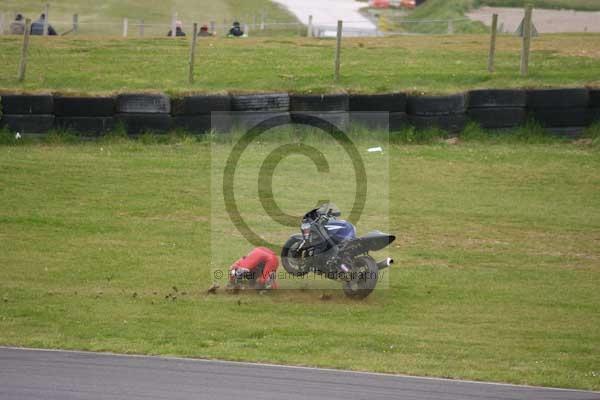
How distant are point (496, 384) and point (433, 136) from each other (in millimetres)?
9854

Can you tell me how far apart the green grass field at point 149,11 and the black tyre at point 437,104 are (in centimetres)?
2296

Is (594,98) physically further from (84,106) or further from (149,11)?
(149,11)

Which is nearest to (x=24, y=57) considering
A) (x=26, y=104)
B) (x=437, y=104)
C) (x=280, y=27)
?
(x=26, y=104)

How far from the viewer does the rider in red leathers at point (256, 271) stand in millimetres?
10570

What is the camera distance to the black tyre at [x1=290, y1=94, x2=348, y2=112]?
56.1ft

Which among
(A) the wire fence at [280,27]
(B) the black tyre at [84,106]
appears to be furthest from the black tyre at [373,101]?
(A) the wire fence at [280,27]

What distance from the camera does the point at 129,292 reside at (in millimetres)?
10555

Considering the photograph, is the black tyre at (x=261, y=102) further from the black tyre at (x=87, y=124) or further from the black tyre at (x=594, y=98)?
the black tyre at (x=594, y=98)

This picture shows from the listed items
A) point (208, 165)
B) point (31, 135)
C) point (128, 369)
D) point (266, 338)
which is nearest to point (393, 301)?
point (266, 338)

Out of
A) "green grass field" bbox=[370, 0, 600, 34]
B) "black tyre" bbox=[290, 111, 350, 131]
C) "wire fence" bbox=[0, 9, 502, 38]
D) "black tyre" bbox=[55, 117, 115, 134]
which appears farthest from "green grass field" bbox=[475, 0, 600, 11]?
"black tyre" bbox=[55, 117, 115, 134]

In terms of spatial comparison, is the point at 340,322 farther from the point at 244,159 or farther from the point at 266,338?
the point at 244,159

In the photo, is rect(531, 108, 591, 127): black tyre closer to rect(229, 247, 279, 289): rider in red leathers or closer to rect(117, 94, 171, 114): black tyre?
rect(117, 94, 171, 114): black tyre

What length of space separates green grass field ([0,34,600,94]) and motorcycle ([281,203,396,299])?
746cm

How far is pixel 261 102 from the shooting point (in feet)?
55.7
